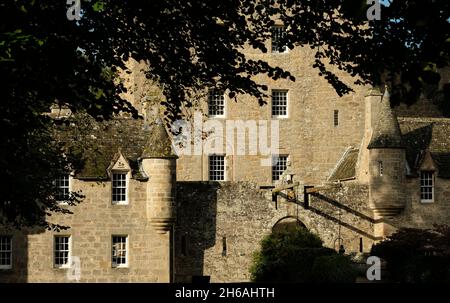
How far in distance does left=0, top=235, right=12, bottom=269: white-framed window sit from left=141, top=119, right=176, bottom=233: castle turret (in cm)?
522

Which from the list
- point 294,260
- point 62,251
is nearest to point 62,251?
point 62,251

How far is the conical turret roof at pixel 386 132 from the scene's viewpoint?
142 feet

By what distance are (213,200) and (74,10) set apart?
24.4 m

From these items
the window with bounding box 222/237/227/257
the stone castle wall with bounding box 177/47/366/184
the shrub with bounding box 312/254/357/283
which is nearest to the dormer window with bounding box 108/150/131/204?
the window with bounding box 222/237/227/257

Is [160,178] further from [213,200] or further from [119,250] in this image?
[119,250]

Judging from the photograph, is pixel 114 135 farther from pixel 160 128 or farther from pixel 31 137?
pixel 31 137

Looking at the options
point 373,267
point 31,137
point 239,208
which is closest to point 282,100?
point 239,208

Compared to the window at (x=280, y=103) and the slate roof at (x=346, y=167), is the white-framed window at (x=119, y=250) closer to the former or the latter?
the slate roof at (x=346, y=167)

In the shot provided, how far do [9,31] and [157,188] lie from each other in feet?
77.3

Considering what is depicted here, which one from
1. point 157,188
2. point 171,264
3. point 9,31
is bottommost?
point 171,264

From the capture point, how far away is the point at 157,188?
40.7 m

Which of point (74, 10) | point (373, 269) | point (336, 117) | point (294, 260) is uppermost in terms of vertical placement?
point (336, 117)

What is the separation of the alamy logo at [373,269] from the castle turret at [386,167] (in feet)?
14.2

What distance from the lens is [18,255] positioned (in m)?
38.8
